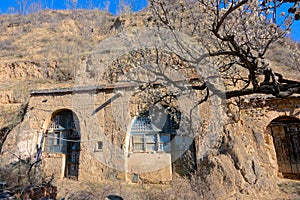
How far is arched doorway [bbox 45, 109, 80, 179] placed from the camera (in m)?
9.68

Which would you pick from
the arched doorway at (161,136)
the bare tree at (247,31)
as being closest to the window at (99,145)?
the arched doorway at (161,136)

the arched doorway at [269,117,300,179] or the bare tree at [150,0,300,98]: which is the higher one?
the bare tree at [150,0,300,98]

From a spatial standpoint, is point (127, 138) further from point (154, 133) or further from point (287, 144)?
point (287, 144)

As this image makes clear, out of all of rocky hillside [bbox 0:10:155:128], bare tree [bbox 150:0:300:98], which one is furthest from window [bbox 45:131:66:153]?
bare tree [bbox 150:0:300:98]

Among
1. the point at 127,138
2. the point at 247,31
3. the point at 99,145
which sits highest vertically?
the point at 247,31

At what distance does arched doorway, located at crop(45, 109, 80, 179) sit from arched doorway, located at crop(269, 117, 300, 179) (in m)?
8.55

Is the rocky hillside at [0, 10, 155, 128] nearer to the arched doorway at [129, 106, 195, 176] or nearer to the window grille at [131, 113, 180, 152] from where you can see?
the arched doorway at [129, 106, 195, 176]

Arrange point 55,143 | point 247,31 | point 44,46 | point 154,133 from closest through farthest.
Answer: point 247,31 → point 154,133 → point 55,143 → point 44,46

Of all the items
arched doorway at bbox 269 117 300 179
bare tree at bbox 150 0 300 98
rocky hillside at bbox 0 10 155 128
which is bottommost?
arched doorway at bbox 269 117 300 179

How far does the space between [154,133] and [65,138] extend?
427cm

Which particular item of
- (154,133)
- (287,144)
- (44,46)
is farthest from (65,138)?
(44,46)

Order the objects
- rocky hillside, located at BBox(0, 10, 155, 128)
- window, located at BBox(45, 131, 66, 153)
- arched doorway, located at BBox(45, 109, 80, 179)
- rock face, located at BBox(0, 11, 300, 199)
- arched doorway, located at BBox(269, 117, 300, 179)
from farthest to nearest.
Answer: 1. rocky hillside, located at BBox(0, 10, 155, 128)
2. window, located at BBox(45, 131, 66, 153)
3. arched doorway, located at BBox(45, 109, 80, 179)
4. arched doorway, located at BBox(269, 117, 300, 179)
5. rock face, located at BBox(0, 11, 300, 199)

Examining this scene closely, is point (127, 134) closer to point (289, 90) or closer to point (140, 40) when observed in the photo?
point (140, 40)

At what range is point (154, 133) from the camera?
29.8ft
